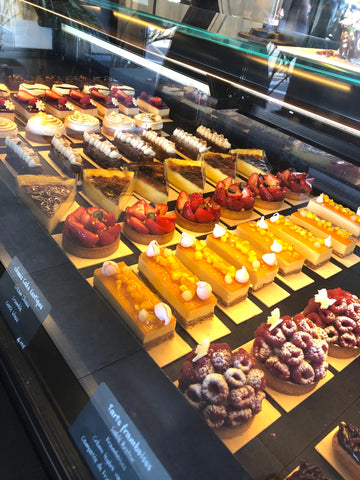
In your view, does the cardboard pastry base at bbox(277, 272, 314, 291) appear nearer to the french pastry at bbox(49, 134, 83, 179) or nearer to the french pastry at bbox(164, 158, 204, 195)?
the french pastry at bbox(164, 158, 204, 195)

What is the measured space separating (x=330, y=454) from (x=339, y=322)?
2.94ft

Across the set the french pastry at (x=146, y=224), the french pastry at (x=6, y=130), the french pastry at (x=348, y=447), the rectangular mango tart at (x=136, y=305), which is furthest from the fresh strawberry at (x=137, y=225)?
the french pastry at (x=348, y=447)

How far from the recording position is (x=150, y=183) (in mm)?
3848

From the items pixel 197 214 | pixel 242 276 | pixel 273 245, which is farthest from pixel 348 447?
pixel 197 214

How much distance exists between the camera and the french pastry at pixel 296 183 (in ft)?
13.8

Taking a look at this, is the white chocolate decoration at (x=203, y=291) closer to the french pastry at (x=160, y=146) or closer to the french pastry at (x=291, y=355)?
the french pastry at (x=291, y=355)

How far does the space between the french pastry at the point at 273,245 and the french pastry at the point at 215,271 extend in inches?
17.5

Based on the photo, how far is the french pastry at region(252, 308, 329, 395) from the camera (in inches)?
82.7

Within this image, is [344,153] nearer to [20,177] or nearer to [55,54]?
[20,177]

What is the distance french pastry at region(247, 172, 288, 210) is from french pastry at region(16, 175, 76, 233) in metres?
1.90

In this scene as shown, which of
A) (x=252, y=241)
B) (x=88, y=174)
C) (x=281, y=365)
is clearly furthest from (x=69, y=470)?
(x=88, y=174)

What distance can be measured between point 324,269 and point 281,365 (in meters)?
1.55

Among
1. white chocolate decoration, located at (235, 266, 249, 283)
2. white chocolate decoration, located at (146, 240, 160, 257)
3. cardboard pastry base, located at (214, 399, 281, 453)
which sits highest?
white chocolate decoration, located at (146, 240, 160, 257)

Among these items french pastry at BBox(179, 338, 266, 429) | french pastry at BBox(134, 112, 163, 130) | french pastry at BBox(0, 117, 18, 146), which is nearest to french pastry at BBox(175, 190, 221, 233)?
french pastry at BBox(179, 338, 266, 429)
